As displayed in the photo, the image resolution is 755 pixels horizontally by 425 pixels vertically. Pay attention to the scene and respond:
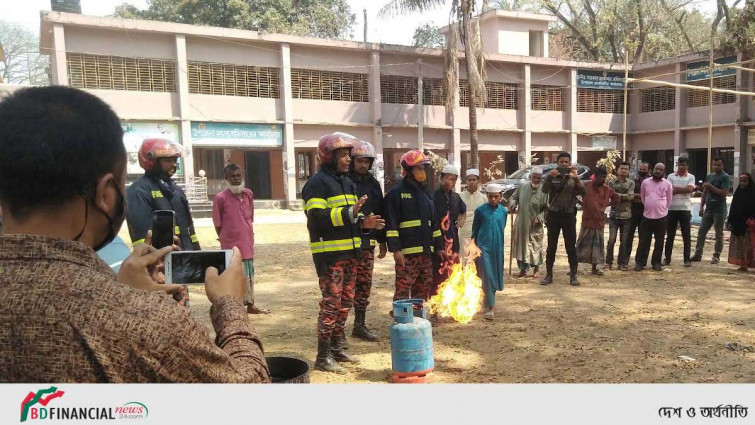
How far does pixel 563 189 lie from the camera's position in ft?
24.3

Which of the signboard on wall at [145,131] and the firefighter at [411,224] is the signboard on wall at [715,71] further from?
the firefighter at [411,224]

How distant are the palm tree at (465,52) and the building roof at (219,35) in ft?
7.20

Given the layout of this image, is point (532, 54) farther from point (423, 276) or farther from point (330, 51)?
point (423, 276)

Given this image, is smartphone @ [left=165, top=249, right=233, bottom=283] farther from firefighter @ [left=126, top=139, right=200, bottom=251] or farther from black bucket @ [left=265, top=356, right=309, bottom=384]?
firefighter @ [left=126, top=139, right=200, bottom=251]

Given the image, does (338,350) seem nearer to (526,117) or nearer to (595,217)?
(595,217)

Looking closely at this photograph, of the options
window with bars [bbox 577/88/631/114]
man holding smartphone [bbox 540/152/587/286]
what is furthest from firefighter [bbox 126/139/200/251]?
window with bars [bbox 577/88/631/114]

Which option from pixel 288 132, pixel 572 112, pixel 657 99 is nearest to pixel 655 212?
pixel 288 132

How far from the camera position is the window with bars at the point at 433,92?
72.6 feet

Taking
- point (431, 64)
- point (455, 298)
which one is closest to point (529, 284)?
point (455, 298)

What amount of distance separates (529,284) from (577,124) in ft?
64.0

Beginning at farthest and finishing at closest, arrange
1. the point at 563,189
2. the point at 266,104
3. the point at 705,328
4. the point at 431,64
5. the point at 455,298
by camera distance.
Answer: the point at 431,64 → the point at 266,104 → the point at 563,189 → the point at 455,298 → the point at 705,328

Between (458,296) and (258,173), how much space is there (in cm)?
1655

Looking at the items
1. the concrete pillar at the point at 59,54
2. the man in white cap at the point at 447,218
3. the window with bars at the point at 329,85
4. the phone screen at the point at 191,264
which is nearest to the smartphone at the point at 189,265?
the phone screen at the point at 191,264

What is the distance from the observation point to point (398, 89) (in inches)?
854
